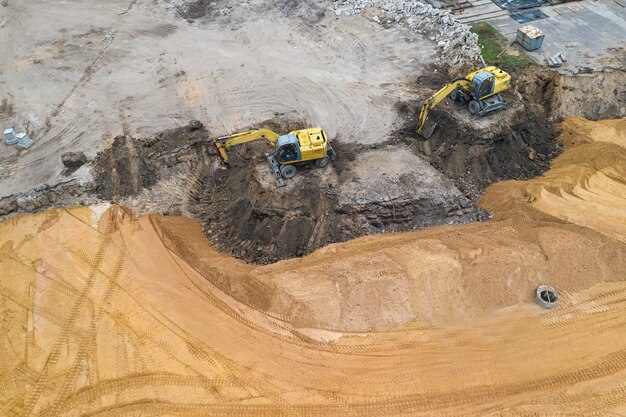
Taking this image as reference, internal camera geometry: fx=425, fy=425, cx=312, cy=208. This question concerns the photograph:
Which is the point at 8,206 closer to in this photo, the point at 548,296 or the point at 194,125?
the point at 194,125

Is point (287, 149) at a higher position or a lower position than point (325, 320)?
higher

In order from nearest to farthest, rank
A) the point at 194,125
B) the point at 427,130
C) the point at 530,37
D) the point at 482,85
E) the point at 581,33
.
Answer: the point at 482,85 → the point at 427,130 → the point at 194,125 → the point at 530,37 → the point at 581,33

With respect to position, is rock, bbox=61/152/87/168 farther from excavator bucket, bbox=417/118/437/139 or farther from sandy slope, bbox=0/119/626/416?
excavator bucket, bbox=417/118/437/139

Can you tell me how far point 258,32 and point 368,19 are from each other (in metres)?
5.46

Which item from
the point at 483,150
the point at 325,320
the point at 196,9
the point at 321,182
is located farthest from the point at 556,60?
the point at 196,9

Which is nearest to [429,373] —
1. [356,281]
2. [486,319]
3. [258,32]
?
[486,319]

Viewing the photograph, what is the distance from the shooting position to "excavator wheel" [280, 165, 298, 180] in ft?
46.2

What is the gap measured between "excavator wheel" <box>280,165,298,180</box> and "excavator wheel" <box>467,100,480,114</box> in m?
7.02

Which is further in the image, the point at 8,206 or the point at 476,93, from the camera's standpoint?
the point at 476,93

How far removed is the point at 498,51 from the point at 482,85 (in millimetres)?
5159

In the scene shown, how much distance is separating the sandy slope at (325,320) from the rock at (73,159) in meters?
2.49

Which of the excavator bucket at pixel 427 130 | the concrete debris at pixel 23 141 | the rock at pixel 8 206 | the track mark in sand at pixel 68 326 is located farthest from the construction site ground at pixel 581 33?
the rock at pixel 8 206

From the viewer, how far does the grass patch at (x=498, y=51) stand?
17953 mm

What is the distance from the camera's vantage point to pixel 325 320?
11133mm
